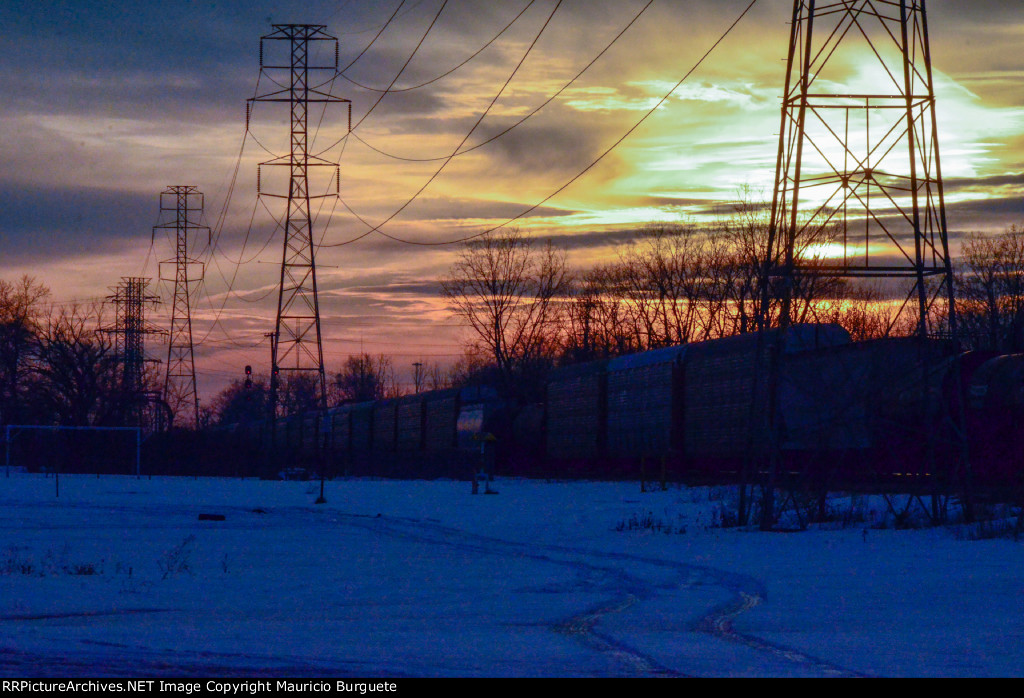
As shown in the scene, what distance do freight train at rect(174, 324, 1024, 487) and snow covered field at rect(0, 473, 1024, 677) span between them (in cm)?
327

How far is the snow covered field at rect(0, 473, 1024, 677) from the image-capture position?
291 inches

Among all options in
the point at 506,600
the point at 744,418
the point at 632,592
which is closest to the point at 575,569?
the point at 632,592

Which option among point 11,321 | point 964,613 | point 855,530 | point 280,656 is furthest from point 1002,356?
point 11,321

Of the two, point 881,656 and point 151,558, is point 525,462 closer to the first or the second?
point 151,558

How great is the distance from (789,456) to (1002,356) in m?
6.59

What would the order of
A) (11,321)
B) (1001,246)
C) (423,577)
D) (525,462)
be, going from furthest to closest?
(11,321) → (1001,246) → (525,462) → (423,577)

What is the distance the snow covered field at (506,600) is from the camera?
7.40m

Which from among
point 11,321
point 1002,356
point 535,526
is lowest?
point 535,526

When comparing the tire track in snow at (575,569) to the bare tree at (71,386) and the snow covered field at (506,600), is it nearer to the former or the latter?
the snow covered field at (506,600)

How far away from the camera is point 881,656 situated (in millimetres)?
7559

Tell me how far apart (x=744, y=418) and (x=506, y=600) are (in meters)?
16.8

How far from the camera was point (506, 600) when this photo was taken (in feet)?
36.6

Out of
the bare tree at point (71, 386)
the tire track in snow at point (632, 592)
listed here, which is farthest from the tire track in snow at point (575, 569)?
the bare tree at point (71, 386)

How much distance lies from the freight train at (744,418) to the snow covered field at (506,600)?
3.27m
